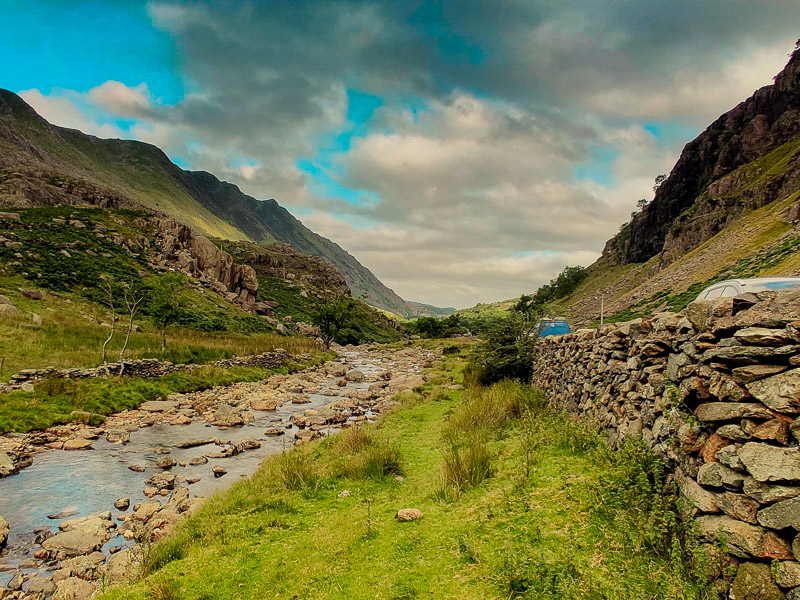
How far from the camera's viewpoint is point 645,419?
6379mm

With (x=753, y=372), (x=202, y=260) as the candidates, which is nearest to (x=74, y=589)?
(x=753, y=372)

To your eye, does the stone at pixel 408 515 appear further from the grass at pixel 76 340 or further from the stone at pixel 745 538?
the grass at pixel 76 340

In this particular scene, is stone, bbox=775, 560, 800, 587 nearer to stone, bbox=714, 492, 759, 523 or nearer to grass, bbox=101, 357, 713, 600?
stone, bbox=714, 492, 759, 523

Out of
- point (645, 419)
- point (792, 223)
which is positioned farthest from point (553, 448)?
point (792, 223)

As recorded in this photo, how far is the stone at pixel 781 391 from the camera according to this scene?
3695 mm

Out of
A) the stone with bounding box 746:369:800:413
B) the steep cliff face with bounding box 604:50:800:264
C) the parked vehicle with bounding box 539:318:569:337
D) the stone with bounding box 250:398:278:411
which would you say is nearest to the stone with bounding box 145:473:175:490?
the stone with bounding box 250:398:278:411

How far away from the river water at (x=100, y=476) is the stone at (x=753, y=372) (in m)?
12.1

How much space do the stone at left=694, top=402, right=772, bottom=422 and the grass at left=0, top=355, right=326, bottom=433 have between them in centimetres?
2187

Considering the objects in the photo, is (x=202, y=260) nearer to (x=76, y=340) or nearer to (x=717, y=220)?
(x=76, y=340)

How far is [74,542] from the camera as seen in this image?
8.59 meters

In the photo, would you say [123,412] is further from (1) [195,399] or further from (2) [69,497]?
(2) [69,497]

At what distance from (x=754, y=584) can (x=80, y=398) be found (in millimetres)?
24601

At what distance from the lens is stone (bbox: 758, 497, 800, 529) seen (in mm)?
3318

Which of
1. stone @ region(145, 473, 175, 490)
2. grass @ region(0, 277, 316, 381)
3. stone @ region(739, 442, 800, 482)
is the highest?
stone @ region(739, 442, 800, 482)
